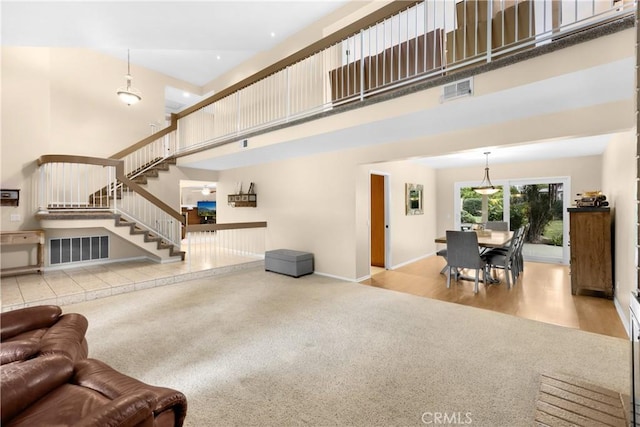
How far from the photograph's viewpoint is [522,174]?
7344 millimetres

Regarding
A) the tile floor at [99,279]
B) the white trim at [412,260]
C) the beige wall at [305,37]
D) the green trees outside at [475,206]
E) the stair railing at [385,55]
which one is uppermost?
the beige wall at [305,37]

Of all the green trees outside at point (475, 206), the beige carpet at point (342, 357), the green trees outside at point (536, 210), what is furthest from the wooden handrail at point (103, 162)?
the green trees outside at point (536, 210)

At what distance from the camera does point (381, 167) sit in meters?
6.18

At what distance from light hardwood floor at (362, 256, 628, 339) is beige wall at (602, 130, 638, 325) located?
0.33 m

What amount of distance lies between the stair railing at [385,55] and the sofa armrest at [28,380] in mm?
3730

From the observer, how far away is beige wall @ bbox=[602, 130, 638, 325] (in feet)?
10.5

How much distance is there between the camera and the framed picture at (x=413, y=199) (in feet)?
23.5

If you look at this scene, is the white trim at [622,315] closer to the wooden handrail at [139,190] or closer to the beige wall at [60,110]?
the wooden handrail at [139,190]

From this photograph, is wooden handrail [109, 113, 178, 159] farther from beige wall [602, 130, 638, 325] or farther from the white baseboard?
the white baseboard

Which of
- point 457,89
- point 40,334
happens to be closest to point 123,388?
point 40,334

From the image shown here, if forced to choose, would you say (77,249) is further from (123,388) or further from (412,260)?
(412,260)

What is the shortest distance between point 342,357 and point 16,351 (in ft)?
7.37

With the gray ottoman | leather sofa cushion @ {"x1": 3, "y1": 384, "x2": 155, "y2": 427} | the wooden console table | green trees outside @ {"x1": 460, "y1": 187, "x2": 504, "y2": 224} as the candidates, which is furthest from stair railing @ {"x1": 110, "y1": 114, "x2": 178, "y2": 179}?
green trees outside @ {"x1": 460, "y1": 187, "x2": 504, "y2": 224}

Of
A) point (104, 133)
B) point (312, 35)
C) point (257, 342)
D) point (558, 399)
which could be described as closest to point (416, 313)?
point (558, 399)
